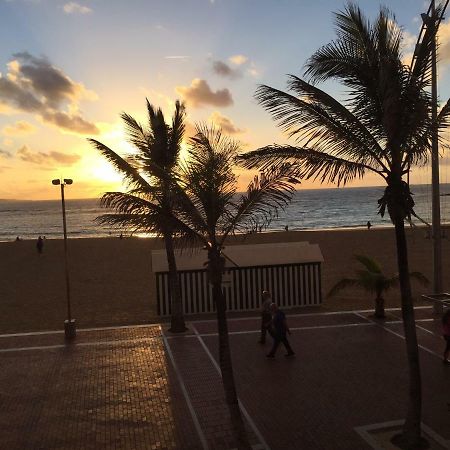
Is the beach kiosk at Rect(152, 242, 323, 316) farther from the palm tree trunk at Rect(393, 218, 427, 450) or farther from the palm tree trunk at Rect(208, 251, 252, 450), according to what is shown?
the palm tree trunk at Rect(393, 218, 427, 450)

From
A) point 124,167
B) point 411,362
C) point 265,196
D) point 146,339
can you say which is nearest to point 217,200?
point 265,196

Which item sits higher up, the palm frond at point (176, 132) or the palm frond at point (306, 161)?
the palm frond at point (176, 132)

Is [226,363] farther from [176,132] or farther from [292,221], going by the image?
[292,221]

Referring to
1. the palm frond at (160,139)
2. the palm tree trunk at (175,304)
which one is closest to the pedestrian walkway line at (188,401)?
the palm tree trunk at (175,304)

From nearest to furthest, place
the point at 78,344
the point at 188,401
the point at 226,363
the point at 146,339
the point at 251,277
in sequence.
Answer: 1. the point at 226,363
2. the point at 188,401
3. the point at 78,344
4. the point at 146,339
5. the point at 251,277

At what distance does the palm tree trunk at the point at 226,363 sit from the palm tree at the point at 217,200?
0.05 feet

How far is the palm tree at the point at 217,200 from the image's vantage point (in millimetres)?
6840

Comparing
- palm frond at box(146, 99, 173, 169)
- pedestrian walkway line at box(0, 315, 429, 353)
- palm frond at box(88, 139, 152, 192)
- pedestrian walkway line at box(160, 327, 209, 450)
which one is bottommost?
pedestrian walkway line at box(160, 327, 209, 450)

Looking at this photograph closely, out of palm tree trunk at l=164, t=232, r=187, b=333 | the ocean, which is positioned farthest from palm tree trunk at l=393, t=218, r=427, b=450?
the ocean

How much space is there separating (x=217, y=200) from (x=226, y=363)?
2383 mm

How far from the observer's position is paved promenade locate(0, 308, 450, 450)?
7680 mm

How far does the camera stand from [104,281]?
23922 millimetres

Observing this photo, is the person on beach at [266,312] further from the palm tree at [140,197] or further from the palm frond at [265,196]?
the palm frond at [265,196]

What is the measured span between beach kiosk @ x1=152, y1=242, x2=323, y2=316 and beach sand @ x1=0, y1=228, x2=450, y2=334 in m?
1.04
